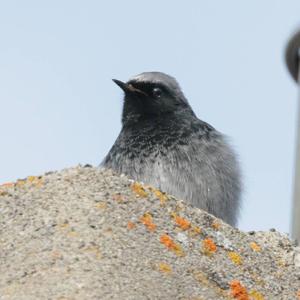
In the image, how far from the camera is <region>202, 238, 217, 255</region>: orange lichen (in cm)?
432

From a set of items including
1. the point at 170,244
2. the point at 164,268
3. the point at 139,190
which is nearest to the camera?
the point at 164,268

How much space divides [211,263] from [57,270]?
2.65 feet

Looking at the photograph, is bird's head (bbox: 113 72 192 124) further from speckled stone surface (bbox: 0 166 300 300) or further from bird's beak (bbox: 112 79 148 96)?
speckled stone surface (bbox: 0 166 300 300)

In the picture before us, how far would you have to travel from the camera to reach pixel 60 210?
4.24m

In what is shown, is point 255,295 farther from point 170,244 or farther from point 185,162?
point 185,162

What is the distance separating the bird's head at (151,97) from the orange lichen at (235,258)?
4.43m

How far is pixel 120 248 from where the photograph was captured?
13.0 feet

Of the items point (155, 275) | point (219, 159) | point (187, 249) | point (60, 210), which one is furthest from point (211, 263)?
point (219, 159)

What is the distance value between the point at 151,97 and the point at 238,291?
209 inches

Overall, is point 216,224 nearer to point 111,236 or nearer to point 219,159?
point 111,236

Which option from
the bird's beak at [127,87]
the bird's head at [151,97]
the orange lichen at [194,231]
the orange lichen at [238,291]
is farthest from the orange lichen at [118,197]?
the bird's beak at [127,87]

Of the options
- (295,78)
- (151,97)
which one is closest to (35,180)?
(295,78)

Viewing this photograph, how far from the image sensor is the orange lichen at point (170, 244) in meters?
4.16

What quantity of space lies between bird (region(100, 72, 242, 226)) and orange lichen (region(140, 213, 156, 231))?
9.80ft
